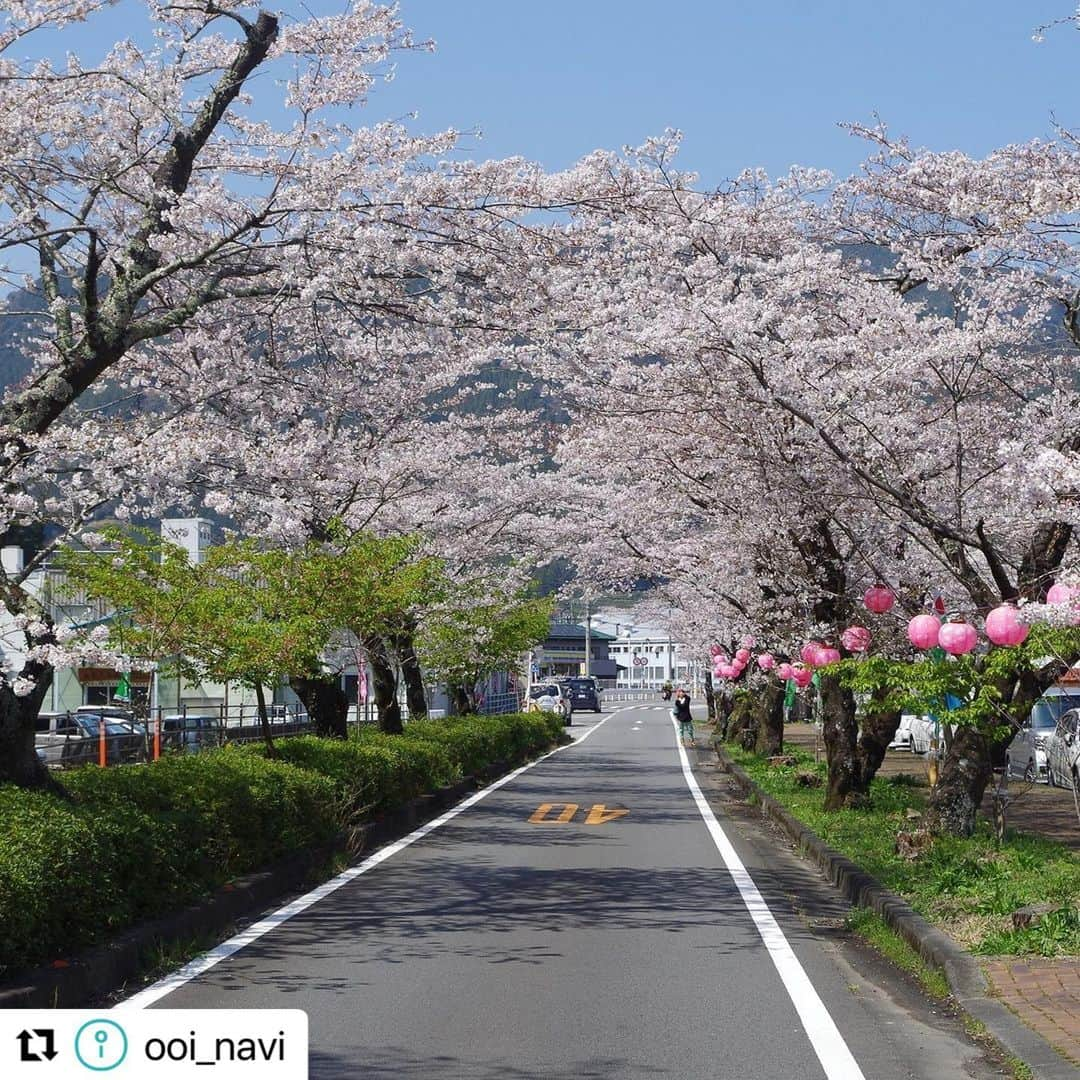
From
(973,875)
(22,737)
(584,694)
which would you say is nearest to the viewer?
(22,737)

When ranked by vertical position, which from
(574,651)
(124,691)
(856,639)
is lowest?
(124,691)

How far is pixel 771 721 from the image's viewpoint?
32.4 meters

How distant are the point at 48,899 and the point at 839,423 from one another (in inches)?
311

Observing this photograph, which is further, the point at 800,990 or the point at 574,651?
the point at 574,651

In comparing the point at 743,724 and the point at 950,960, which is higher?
the point at 950,960

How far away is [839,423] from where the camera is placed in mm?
12242

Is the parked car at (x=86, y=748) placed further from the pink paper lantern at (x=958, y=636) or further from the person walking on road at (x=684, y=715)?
the person walking on road at (x=684, y=715)

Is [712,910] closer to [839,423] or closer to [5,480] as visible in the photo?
[839,423]

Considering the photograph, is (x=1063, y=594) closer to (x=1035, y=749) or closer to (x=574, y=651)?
(x=1035, y=749)

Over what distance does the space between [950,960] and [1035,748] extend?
57.4 feet

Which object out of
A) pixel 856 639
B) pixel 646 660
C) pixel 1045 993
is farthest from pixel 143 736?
pixel 646 660

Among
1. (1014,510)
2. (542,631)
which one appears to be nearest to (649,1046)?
(1014,510)

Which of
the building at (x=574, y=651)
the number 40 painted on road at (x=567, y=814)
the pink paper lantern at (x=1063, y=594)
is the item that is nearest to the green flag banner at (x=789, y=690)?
the number 40 painted on road at (x=567, y=814)

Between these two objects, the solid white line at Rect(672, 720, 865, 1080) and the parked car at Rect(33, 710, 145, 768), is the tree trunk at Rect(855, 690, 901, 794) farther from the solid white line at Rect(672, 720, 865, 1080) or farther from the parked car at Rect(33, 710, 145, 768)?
the parked car at Rect(33, 710, 145, 768)
